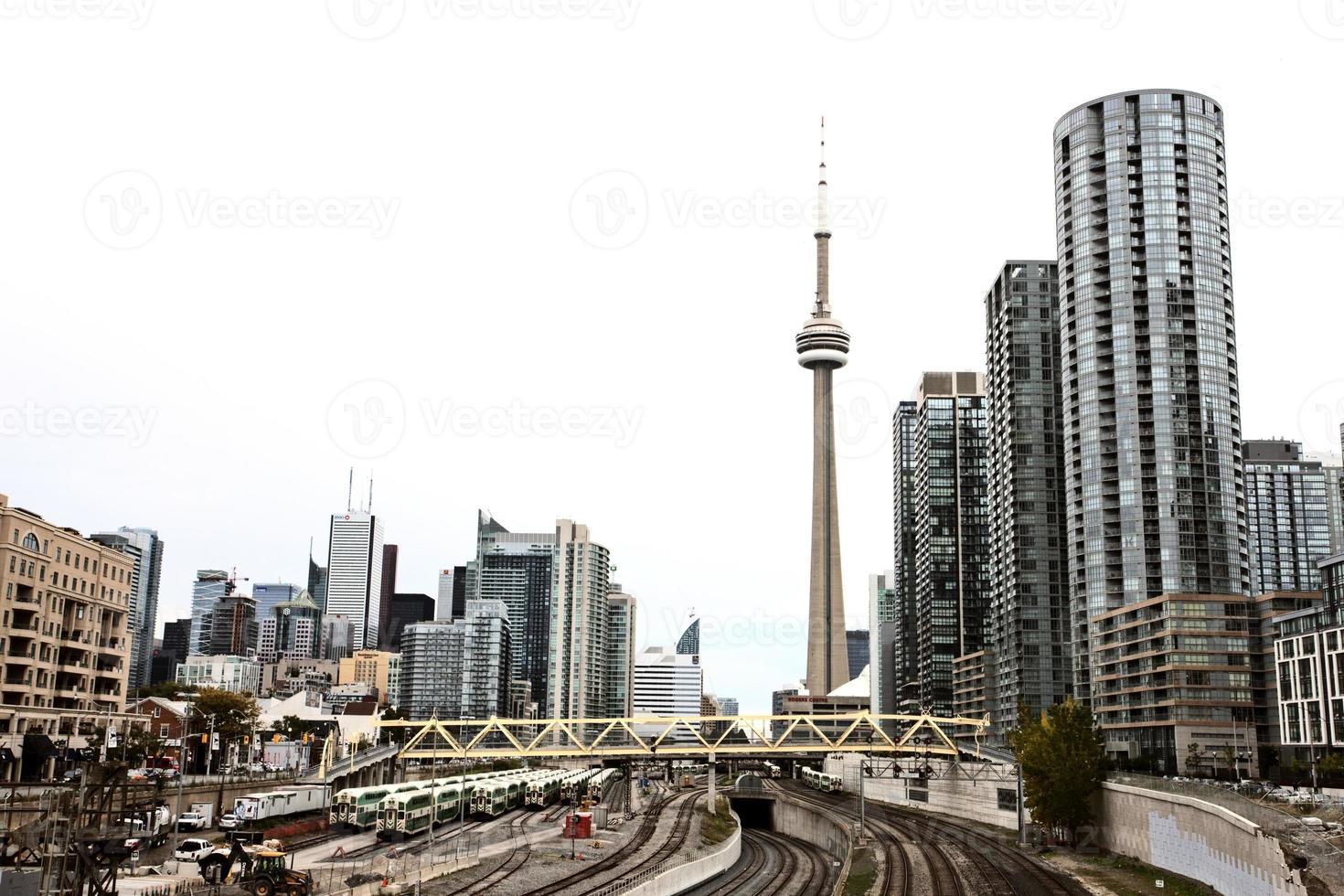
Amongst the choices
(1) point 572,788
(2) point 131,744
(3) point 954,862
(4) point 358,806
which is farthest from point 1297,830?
(1) point 572,788

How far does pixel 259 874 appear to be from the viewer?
57.7 metres

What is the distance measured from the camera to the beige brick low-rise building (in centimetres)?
10044

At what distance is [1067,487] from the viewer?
193125 millimetres

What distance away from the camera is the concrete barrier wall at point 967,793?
11662 cm

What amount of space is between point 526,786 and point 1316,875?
328 ft

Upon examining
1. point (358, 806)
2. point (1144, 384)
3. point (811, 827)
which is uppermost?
point (1144, 384)

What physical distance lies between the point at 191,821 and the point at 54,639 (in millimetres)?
31435

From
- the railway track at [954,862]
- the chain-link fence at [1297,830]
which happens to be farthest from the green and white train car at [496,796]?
the chain-link fence at [1297,830]

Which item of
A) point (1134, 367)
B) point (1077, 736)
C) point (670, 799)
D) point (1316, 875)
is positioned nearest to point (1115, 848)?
point (1077, 736)

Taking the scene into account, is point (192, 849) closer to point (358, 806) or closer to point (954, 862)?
point (358, 806)

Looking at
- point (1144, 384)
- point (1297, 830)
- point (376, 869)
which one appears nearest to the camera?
point (1297, 830)

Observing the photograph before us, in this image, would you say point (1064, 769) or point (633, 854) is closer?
point (633, 854)

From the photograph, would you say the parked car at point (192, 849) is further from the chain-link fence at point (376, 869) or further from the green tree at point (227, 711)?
the green tree at point (227, 711)

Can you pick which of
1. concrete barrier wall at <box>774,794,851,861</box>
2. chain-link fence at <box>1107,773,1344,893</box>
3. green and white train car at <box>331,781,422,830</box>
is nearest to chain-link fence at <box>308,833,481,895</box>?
green and white train car at <box>331,781,422,830</box>
